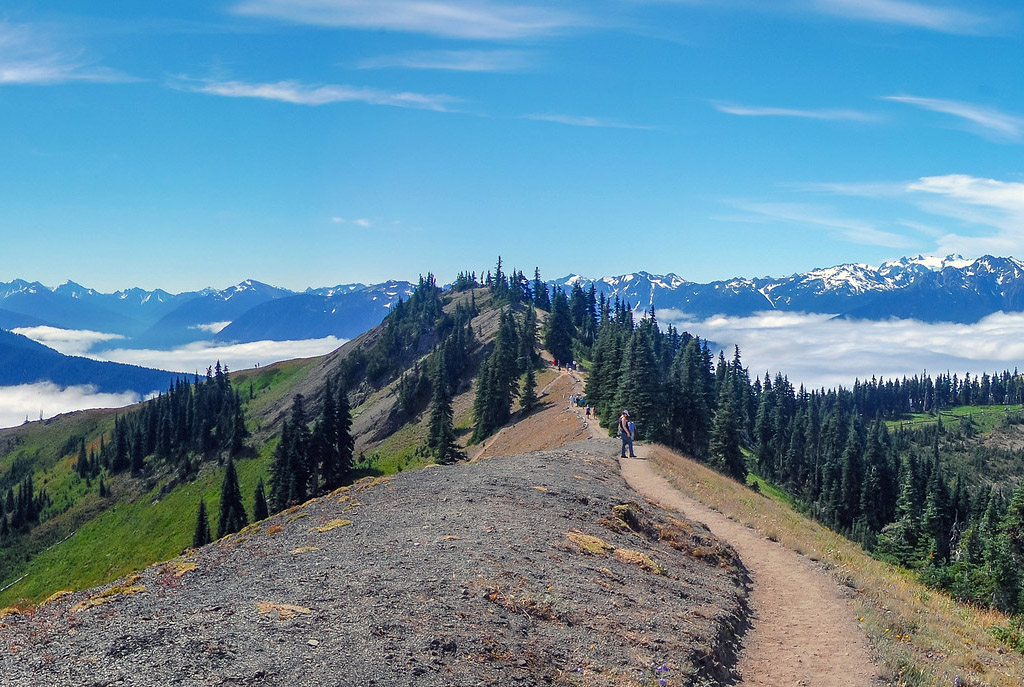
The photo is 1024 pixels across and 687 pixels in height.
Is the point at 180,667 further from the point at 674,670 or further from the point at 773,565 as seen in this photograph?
the point at 773,565

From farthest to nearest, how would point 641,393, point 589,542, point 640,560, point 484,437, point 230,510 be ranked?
point 484,437 < point 230,510 < point 641,393 < point 589,542 < point 640,560

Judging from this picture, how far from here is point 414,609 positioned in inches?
531

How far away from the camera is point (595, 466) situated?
37.6 metres

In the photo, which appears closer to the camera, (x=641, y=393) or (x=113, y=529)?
(x=641, y=393)

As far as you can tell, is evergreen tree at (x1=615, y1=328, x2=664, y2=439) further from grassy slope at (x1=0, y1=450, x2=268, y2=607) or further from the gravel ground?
grassy slope at (x1=0, y1=450, x2=268, y2=607)

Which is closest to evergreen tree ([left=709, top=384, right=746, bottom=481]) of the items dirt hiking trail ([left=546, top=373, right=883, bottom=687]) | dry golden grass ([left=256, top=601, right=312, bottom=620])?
dirt hiking trail ([left=546, top=373, right=883, bottom=687])

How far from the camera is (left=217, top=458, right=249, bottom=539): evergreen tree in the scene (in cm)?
8531

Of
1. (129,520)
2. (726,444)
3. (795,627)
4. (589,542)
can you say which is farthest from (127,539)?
(795,627)

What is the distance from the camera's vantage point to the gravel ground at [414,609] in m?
11.0

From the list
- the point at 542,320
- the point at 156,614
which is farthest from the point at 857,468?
the point at 156,614

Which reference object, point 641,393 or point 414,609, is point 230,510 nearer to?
point 641,393

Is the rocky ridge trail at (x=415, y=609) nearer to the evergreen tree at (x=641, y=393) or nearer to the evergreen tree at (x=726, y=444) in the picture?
the evergreen tree at (x=641, y=393)

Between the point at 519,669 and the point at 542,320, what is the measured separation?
14639 centimetres

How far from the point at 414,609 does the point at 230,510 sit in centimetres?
8545
